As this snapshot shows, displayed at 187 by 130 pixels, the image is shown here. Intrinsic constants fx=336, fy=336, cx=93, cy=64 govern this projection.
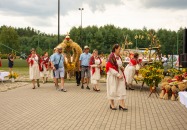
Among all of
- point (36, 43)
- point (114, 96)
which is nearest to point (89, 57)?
point (114, 96)

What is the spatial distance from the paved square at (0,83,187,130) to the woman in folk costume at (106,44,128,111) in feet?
1.37

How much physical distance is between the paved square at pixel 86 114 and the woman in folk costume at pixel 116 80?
416mm

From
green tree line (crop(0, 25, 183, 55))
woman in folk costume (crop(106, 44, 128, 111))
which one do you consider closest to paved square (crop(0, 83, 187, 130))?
woman in folk costume (crop(106, 44, 128, 111))

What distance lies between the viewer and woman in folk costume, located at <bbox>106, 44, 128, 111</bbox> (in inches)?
404

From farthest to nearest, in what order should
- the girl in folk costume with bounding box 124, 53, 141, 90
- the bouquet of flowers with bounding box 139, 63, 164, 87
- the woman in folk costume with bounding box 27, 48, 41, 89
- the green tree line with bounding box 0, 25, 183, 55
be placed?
the green tree line with bounding box 0, 25, 183, 55, the woman in folk costume with bounding box 27, 48, 41, 89, the girl in folk costume with bounding box 124, 53, 141, 90, the bouquet of flowers with bounding box 139, 63, 164, 87

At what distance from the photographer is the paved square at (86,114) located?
8023 mm

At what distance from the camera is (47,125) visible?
8164mm

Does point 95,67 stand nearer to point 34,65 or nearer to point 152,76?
point 152,76

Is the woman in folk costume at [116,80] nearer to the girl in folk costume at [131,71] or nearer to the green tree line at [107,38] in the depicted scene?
the girl in folk costume at [131,71]

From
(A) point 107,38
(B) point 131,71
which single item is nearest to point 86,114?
(B) point 131,71

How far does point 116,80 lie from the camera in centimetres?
1044

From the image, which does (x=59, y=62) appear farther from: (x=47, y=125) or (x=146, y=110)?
(x=47, y=125)

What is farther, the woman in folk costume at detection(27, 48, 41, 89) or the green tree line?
the green tree line

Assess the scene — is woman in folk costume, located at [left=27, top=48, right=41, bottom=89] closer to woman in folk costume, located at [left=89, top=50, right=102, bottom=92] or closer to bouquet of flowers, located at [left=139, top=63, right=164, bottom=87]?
woman in folk costume, located at [left=89, top=50, right=102, bottom=92]
